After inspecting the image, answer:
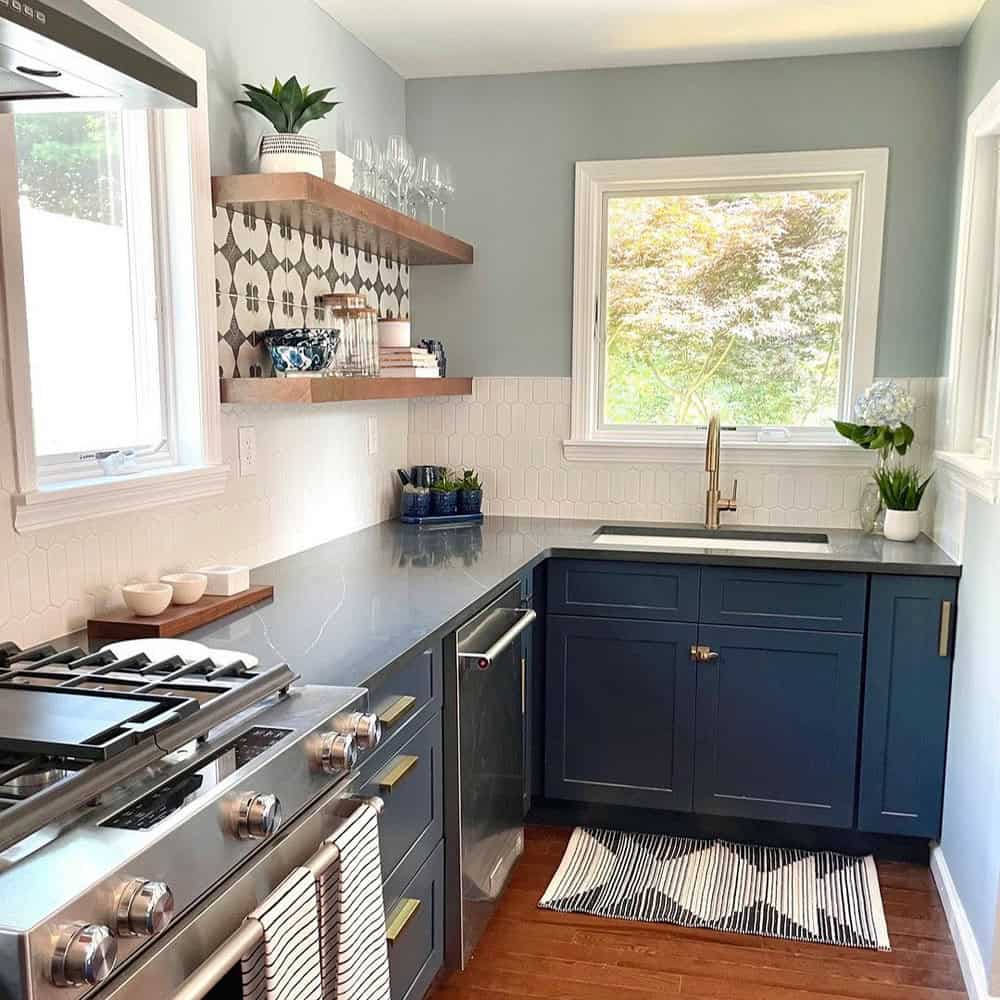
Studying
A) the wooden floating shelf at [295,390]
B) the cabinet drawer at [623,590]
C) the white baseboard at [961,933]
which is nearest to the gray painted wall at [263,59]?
the wooden floating shelf at [295,390]

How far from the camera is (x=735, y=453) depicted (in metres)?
3.46

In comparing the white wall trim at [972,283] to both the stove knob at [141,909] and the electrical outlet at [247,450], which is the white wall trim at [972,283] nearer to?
the electrical outlet at [247,450]

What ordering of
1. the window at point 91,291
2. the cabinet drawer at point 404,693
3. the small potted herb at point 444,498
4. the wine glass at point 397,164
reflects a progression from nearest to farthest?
1. the cabinet drawer at point 404,693
2. the window at point 91,291
3. the wine glass at point 397,164
4. the small potted herb at point 444,498

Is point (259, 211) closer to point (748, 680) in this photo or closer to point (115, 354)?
point (115, 354)

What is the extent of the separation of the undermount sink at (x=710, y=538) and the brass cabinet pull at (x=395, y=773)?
4.81ft

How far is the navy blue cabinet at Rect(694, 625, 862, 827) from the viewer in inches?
114

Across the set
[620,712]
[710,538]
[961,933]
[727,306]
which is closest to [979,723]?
[961,933]

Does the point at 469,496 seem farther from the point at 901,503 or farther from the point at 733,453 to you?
the point at 901,503

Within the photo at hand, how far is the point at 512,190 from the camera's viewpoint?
357 centimetres

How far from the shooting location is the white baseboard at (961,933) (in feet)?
7.39

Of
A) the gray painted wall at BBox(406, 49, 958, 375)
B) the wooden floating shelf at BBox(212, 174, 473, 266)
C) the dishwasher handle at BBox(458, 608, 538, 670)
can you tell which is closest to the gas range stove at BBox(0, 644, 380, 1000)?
the dishwasher handle at BBox(458, 608, 538, 670)

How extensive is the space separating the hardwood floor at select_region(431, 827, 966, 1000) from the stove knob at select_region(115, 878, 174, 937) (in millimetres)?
1494

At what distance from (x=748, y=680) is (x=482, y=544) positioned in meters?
0.91

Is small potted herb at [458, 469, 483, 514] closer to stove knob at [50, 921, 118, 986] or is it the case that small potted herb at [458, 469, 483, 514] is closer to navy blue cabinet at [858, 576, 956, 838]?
navy blue cabinet at [858, 576, 956, 838]
